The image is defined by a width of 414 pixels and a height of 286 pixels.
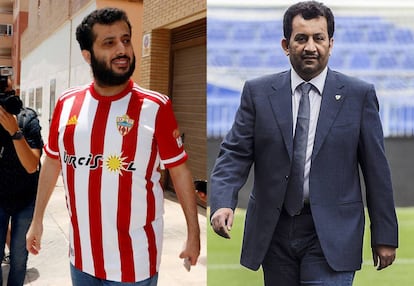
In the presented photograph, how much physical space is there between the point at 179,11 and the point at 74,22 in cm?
559

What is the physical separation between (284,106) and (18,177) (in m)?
1.84

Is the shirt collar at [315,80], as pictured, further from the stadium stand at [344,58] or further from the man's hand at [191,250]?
the man's hand at [191,250]

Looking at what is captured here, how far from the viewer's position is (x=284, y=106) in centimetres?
253

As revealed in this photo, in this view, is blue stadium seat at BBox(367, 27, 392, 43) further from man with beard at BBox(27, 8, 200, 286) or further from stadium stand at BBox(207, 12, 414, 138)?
man with beard at BBox(27, 8, 200, 286)

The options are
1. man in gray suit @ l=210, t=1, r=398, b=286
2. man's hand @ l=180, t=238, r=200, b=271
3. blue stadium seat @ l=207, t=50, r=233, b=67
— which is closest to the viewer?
man's hand @ l=180, t=238, r=200, b=271

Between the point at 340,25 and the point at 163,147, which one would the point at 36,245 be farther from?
the point at 340,25

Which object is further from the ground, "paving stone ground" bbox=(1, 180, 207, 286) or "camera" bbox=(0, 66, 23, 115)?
"camera" bbox=(0, 66, 23, 115)

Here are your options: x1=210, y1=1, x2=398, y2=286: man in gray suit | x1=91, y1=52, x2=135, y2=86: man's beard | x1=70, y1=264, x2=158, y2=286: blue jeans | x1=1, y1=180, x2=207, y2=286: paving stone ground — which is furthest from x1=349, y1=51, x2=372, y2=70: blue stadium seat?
x1=1, y1=180, x2=207, y2=286: paving stone ground

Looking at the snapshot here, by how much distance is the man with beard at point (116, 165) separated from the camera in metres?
2.11

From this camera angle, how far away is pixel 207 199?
2730mm

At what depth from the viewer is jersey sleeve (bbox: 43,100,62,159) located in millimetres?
2258

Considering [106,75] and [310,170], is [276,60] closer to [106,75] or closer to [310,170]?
[310,170]

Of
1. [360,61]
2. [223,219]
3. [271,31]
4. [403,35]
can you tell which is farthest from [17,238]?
[403,35]

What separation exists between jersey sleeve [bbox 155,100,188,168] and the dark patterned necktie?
585mm
